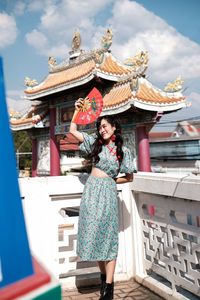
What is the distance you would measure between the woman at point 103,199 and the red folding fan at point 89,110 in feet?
0.45

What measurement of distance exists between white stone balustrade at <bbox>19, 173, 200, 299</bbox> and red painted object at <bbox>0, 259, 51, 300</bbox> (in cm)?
133

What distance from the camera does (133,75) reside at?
816 cm

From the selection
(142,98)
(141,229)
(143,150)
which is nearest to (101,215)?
(141,229)

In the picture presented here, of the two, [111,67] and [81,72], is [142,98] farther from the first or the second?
[81,72]

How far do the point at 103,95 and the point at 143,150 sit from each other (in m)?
2.15

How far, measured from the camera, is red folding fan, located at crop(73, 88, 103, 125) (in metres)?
2.17

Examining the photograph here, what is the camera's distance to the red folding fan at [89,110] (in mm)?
2170

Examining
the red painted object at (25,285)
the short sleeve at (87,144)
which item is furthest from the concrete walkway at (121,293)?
the red painted object at (25,285)

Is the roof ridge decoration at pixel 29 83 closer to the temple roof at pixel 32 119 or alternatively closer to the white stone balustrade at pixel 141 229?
the temple roof at pixel 32 119

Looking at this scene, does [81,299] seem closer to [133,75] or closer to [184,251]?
[184,251]

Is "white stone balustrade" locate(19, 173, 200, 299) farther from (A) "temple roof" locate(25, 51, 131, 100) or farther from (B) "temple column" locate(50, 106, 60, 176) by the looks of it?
(B) "temple column" locate(50, 106, 60, 176)

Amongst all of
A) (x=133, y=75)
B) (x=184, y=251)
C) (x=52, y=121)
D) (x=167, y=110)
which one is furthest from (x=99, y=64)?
(x=184, y=251)

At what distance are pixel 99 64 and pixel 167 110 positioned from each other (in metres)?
2.20

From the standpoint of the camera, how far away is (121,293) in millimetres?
2221
